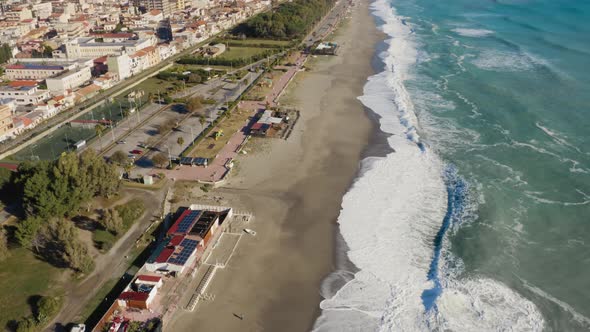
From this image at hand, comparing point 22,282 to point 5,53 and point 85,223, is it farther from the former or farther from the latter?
point 5,53

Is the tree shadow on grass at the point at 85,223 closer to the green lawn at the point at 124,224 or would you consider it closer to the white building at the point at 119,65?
the green lawn at the point at 124,224

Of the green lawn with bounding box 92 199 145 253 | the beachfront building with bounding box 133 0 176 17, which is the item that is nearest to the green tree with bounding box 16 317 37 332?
the green lawn with bounding box 92 199 145 253

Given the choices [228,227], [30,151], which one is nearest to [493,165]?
[228,227]

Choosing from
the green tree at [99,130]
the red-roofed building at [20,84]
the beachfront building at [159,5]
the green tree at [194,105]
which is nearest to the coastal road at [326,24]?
the green tree at [194,105]

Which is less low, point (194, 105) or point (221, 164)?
point (194, 105)

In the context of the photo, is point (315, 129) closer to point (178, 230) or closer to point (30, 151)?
point (178, 230)

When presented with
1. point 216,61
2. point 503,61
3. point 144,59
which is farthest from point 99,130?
point 503,61
